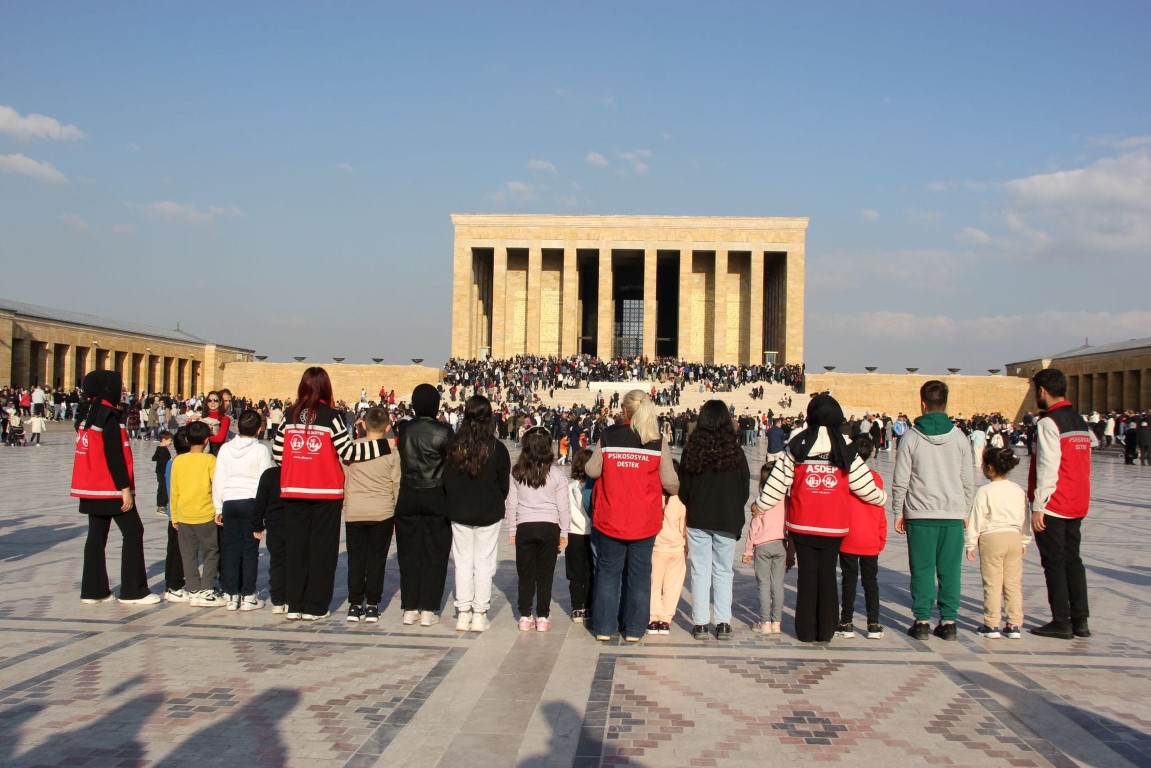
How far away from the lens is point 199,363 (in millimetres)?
56250

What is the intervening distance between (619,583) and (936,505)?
83.9 inches

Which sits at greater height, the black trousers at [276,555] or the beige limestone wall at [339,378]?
the beige limestone wall at [339,378]

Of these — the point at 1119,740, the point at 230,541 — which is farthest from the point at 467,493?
the point at 1119,740

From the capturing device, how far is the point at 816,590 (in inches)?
228

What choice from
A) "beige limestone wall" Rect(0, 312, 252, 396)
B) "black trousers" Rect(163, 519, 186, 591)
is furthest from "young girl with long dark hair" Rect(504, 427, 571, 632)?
"beige limestone wall" Rect(0, 312, 252, 396)

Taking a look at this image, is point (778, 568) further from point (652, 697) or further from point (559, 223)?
point (559, 223)

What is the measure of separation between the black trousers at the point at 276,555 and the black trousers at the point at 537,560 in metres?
1.71

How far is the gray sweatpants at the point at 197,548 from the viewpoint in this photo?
21.5 feet

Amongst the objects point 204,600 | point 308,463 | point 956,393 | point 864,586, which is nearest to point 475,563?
point 308,463

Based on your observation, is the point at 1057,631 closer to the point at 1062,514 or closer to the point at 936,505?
the point at 1062,514

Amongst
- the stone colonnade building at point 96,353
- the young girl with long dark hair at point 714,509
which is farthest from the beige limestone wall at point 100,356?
the young girl with long dark hair at point 714,509

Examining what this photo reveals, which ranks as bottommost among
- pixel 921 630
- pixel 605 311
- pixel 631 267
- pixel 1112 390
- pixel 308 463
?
pixel 921 630

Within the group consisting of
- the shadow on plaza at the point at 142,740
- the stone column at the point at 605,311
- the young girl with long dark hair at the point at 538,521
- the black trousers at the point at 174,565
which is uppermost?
the stone column at the point at 605,311

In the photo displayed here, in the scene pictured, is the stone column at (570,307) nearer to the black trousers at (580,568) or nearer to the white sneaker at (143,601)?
the white sneaker at (143,601)
